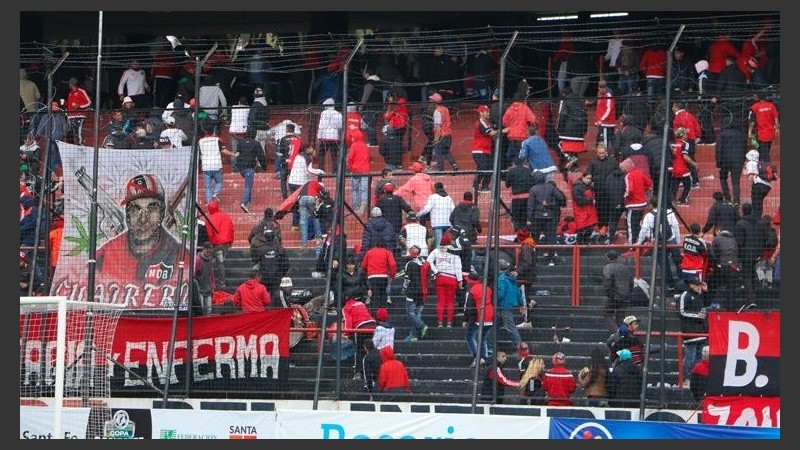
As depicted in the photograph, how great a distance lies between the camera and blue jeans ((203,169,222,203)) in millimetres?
27250

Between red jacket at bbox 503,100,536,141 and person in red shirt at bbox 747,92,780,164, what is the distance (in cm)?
370

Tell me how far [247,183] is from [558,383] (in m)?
6.13

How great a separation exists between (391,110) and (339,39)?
7.62 meters

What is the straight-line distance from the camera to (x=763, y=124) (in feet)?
83.1

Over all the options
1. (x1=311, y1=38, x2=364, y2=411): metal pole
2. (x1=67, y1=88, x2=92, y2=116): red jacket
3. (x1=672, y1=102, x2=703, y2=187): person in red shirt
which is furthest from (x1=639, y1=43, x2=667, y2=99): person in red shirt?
(x1=67, y1=88, x2=92, y2=116): red jacket

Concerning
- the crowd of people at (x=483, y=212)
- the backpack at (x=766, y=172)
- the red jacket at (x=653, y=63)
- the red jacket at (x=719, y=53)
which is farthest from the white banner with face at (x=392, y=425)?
the red jacket at (x=719, y=53)

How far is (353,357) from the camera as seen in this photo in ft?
86.2

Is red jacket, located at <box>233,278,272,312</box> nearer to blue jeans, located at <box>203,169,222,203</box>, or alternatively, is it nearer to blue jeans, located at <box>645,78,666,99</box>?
blue jeans, located at <box>203,169,222,203</box>

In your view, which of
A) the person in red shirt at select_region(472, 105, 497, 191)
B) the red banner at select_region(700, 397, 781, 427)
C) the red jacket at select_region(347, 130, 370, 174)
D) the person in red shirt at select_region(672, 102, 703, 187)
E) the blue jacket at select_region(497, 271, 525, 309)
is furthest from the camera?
the red jacket at select_region(347, 130, 370, 174)

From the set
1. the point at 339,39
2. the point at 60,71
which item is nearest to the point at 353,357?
the point at 339,39

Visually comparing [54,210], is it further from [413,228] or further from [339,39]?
[339,39]

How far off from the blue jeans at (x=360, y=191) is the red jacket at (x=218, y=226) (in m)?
2.05

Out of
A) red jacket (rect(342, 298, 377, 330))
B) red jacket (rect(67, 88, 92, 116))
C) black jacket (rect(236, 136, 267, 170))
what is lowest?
red jacket (rect(342, 298, 377, 330))

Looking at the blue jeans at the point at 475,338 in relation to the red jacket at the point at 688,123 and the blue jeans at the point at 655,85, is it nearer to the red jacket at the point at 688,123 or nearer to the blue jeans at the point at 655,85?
the red jacket at the point at 688,123
